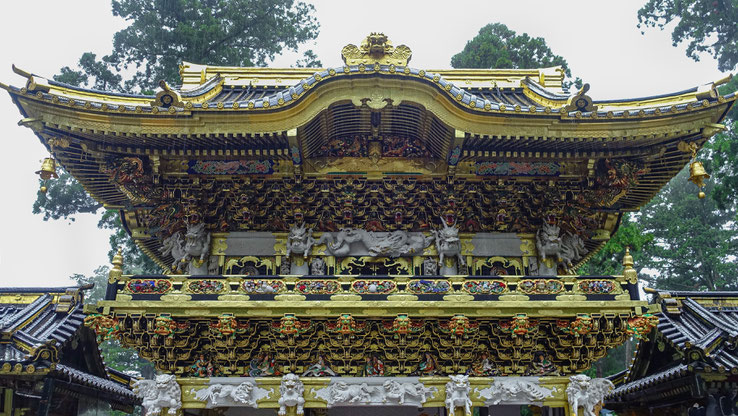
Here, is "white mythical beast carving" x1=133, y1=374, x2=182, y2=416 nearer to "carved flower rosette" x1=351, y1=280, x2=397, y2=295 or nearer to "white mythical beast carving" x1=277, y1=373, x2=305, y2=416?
"white mythical beast carving" x1=277, y1=373, x2=305, y2=416

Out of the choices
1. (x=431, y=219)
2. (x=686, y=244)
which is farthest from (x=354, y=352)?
(x=686, y=244)

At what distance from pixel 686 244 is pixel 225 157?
26.5 m

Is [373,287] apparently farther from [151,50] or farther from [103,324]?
[151,50]

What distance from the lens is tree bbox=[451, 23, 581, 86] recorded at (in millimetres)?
24484

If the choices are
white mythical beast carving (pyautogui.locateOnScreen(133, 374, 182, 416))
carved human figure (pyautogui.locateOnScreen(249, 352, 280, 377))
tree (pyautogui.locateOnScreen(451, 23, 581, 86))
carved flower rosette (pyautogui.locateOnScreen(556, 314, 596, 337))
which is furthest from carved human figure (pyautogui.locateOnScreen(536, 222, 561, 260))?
tree (pyautogui.locateOnScreen(451, 23, 581, 86))

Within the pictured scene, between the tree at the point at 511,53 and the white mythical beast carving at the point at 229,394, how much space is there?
19.1 meters

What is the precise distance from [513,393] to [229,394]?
4.63 m

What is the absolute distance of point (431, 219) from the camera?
34.0ft

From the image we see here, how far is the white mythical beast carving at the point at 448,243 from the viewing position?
1012 centimetres

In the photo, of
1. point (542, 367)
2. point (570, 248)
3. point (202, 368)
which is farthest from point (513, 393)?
point (202, 368)

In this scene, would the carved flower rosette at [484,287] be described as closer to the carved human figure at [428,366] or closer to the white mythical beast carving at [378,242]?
the carved human figure at [428,366]

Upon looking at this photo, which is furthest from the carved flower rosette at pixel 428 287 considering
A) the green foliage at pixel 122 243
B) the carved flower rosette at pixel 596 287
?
the green foliage at pixel 122 243

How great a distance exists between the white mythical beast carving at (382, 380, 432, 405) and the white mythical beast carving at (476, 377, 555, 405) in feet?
3.16

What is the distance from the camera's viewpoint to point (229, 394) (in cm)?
879
